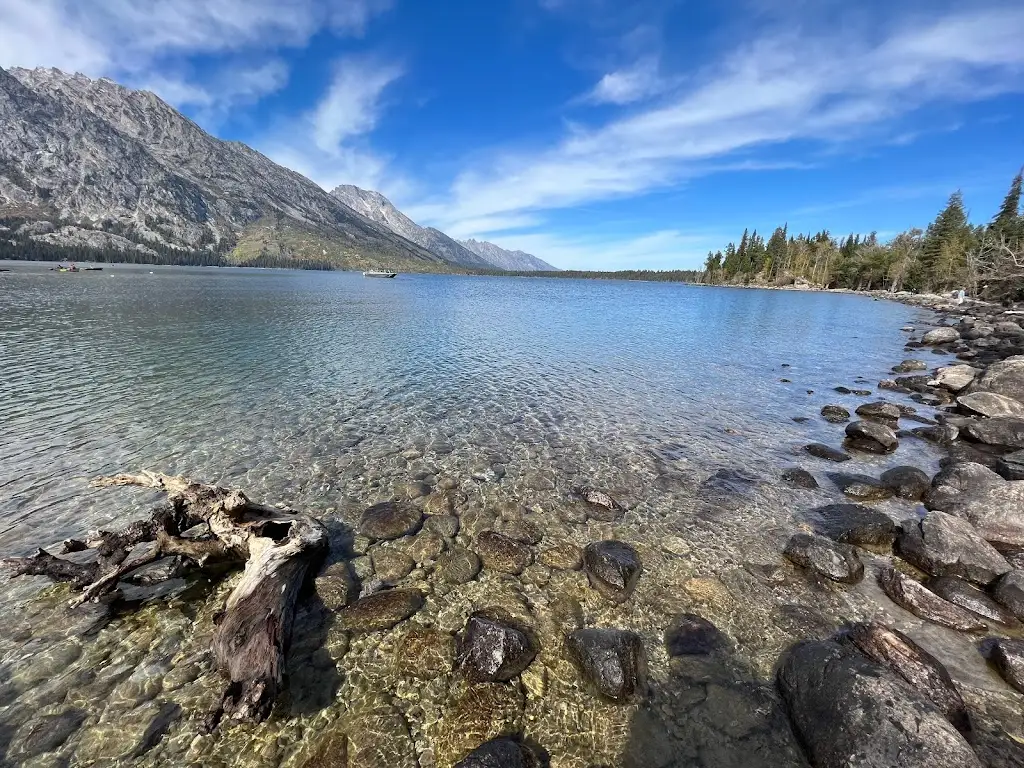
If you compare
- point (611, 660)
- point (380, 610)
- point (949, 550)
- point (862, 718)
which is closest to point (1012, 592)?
point (949, 550)

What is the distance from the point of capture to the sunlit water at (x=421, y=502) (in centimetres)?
674

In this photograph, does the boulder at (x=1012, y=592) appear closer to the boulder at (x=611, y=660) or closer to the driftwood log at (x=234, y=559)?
the boulder at (x=611, y=660)

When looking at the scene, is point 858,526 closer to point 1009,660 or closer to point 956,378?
point 1009,660

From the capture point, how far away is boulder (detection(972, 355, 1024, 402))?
76.1 ft

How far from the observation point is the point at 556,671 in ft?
25.8

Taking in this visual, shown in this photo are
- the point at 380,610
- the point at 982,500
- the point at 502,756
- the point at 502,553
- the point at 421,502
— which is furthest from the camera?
the point at 421,502

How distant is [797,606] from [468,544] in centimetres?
784

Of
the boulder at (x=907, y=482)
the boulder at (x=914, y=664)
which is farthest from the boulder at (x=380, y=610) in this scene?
the boulder at (x=907, y=482)

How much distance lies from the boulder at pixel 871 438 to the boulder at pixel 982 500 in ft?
12.4

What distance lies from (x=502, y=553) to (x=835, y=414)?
21563mm

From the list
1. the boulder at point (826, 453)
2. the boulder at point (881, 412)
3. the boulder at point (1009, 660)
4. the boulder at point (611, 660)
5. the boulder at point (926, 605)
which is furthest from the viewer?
the boulder at point (881, 412)

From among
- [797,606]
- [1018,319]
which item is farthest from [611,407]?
[1018,319]

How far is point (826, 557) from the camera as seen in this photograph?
10.8 meters

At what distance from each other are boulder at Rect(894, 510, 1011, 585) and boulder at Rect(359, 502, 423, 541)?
13224 mm
